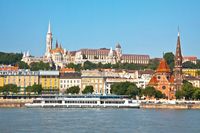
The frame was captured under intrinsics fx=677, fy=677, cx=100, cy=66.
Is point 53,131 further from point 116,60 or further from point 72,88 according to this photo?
point 116,60

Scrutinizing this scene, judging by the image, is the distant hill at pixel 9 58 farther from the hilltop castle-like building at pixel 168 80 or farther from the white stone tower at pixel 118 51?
the hilltop castle-like building at pixel 168 80

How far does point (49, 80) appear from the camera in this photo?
10306 centimetres

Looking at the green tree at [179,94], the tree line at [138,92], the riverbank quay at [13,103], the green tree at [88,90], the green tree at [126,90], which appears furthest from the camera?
the green tree at [88,90]

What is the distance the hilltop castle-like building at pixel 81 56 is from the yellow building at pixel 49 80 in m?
30.7

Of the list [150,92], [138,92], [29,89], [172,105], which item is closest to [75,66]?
[29,89]

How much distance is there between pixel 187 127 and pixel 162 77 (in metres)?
49.9

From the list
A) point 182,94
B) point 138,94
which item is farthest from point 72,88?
point 182,94

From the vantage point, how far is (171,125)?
43062 mm

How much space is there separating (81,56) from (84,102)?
Result: 71098 mm

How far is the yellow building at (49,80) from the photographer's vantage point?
102375 millimetres

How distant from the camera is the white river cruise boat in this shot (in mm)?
71562

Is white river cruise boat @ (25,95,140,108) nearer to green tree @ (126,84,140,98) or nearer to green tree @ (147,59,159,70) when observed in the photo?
green tree @ (126,84,140,98)

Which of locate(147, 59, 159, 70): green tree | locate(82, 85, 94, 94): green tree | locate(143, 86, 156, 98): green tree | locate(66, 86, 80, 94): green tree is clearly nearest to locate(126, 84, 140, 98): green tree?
locate(143, 86, 156, 98): green tree

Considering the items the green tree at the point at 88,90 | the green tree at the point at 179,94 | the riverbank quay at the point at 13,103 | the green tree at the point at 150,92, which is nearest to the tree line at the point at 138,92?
the green tree at the point at 150,92
